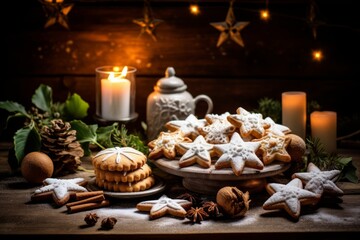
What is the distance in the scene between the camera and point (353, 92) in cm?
264

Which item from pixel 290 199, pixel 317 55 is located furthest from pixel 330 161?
pixel 317 55

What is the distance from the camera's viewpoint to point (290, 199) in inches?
69.6

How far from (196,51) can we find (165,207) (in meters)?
0.98

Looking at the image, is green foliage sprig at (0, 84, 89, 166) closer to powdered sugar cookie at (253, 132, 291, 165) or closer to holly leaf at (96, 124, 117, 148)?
holly leaf at (96, 124, 117, 148)

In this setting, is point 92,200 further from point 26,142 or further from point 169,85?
point 169,85

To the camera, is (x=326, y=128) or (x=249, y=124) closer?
(x=249, y=124)

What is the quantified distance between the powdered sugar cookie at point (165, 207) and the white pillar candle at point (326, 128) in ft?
2.29

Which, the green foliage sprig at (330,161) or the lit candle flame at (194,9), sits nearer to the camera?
the green foliage sprig at (330,161)

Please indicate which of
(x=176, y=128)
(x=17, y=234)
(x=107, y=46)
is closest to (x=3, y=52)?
(x=107, y=46)

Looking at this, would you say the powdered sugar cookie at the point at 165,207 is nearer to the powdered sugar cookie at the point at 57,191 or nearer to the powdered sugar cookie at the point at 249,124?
the powdered sugar cookie at the point at 57,191

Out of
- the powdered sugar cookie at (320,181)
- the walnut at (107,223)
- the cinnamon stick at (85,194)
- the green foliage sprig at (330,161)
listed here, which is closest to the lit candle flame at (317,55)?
the green foliage sprig at (330,161)

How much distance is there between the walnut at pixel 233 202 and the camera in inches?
68.7

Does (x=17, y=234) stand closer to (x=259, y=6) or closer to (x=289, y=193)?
(x=289, y=193)

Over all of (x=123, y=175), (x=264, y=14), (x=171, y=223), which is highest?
(x=264, y=14)
